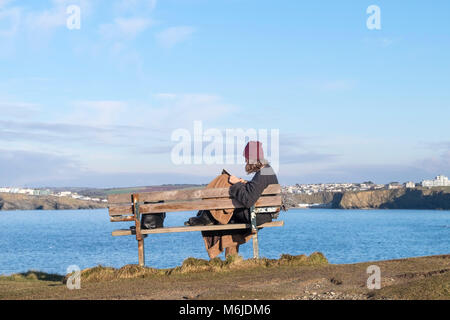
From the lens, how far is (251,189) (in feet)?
36.6

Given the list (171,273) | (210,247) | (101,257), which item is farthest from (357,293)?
(101,257)

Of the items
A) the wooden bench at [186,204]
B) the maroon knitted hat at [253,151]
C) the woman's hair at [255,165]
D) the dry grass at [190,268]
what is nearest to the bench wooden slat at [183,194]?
the wooden bench at [186,204]

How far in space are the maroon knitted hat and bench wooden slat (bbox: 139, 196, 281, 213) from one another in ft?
2.83

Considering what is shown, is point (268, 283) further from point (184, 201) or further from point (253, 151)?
point (253, 151)

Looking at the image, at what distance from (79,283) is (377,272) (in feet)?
15.8

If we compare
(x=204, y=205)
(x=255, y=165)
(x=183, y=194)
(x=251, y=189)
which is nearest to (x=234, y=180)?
(x=255, y=165)

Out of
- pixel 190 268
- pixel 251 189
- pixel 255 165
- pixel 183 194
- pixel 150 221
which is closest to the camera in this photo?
pixel 190 268

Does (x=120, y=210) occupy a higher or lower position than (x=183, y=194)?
lower

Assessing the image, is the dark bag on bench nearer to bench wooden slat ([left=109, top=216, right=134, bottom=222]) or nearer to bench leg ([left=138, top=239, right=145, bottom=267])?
bench wooden slat ([left=109, top=216, right=134, bottom=222])

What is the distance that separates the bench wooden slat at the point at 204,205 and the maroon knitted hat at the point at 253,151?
34.0 inches

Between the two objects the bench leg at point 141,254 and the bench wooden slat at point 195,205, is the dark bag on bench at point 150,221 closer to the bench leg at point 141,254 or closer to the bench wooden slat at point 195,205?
the bench wooden slat at point 195,205

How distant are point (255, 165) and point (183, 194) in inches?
62.1
